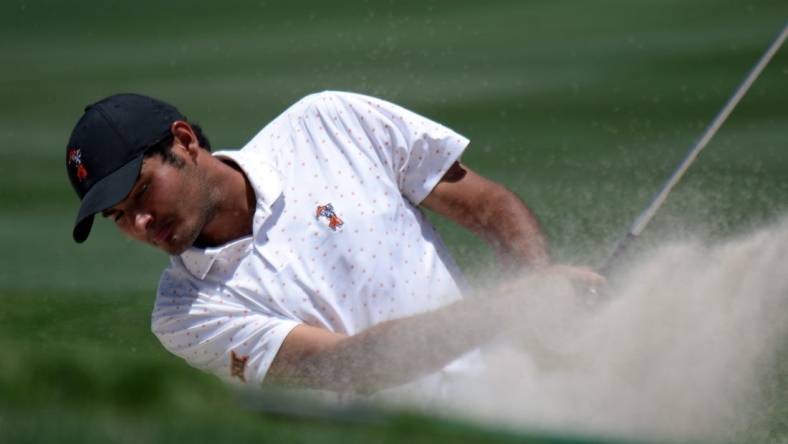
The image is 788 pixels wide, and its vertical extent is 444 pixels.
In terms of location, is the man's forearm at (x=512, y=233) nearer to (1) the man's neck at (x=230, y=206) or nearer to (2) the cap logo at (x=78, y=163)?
(1) the man's neck at (x=230, y=206)

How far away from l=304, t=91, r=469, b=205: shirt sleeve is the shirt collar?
0.11m

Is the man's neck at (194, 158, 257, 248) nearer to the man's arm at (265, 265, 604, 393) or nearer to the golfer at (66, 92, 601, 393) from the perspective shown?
the golfer at (66, 92, 601, 393)

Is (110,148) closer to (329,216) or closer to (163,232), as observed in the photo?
(163,232)

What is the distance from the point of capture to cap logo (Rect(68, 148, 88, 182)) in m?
1.70

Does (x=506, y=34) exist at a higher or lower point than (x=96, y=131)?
higher

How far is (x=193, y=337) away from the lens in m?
1.69

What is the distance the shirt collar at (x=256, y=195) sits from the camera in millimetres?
1672

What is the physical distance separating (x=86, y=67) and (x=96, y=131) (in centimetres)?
127

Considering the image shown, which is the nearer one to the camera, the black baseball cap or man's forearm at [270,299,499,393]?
man's forearm at [270,299,499,393]

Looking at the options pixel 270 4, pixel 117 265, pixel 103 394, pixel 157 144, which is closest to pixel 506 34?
pixel 270 4

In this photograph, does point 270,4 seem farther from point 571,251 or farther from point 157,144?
point 157,144

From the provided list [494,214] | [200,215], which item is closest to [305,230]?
[200,215]

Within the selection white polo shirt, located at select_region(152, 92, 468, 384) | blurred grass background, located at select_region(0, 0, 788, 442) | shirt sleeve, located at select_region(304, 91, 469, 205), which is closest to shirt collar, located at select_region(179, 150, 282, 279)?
white polo shirt, located at select_region(152, 92, 468, 384)

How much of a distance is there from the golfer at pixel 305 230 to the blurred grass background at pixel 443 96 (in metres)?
0.51
